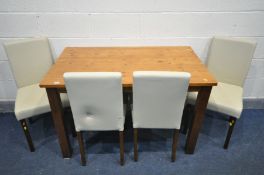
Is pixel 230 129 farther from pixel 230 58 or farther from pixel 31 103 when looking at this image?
pixel 31 103

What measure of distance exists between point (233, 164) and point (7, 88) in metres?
2.36

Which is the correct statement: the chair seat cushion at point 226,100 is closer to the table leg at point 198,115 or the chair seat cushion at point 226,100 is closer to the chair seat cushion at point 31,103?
the table leg at point 198,115

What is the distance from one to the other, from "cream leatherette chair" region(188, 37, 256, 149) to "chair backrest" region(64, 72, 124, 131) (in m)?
0.73

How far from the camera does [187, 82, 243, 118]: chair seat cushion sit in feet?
5.47

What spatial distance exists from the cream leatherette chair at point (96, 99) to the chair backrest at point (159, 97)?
121 mm

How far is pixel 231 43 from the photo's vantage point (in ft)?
6.11

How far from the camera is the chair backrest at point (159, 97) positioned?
1249 millimetres

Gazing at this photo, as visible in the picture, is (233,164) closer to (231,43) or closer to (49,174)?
(231,43)

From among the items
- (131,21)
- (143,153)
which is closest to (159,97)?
(143,153)

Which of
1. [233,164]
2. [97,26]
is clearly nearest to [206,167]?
[233,164]

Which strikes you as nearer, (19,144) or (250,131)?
(19,144)

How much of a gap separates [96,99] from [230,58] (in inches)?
51.1

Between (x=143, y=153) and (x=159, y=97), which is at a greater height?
(x=159, y=97)

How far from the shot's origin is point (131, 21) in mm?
→ 1946
